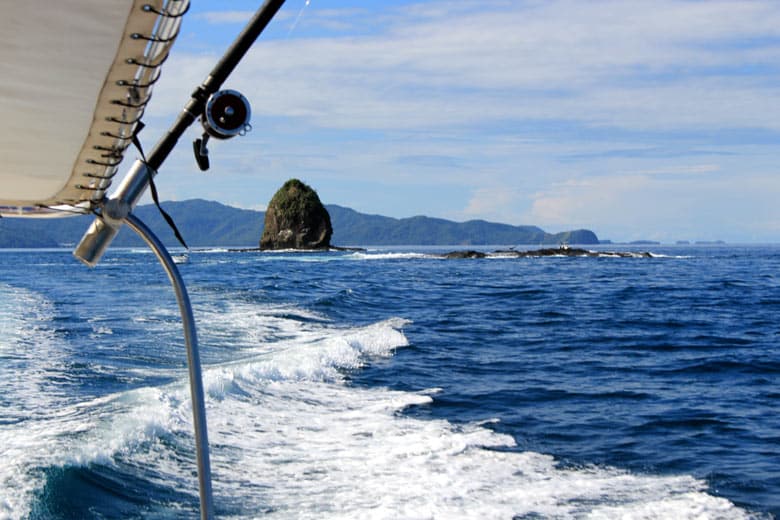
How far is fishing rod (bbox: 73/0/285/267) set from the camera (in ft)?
8.85


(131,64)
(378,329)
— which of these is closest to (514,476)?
(131,64)

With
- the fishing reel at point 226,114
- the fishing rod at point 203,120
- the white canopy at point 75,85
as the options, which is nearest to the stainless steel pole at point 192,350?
the fishing rod at point 203,120

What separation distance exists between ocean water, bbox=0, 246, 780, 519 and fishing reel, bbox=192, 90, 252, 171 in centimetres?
562

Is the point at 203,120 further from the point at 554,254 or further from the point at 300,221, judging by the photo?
the point at 300,221

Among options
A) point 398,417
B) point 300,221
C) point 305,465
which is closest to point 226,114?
point 305,465

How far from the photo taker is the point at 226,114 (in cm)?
271

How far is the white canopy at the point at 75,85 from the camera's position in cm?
168

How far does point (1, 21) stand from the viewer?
64.9 inches

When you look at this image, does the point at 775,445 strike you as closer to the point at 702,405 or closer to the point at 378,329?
the point at 702,405

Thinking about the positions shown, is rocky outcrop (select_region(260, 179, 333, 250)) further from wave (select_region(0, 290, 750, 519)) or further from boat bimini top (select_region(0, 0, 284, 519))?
boat bimini top (select_region(0, 0, 284, 519))

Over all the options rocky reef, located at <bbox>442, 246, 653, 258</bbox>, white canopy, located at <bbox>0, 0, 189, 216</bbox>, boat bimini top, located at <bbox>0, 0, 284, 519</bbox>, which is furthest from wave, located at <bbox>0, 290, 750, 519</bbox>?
rocky reef, located at <bbox>442, 246, 653, 258</bbox>

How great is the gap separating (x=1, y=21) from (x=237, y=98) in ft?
3.67

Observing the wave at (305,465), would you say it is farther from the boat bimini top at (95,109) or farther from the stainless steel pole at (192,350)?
the boat bimini top at (95,109)

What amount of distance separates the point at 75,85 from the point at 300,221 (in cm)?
14736
